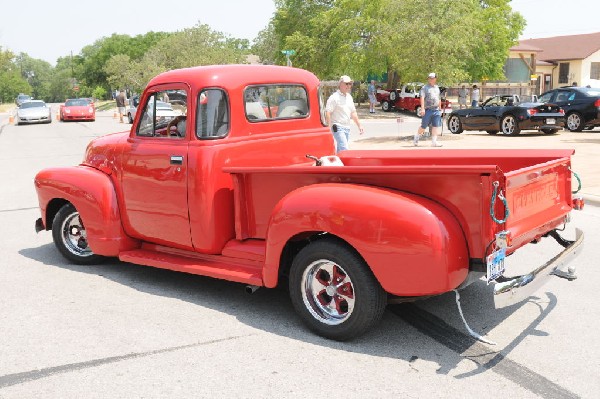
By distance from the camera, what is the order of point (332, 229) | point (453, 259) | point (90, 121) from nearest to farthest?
point (453, 259) < point (332, 229) < point (90, 121)

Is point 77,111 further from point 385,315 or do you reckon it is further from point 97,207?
point 385,315

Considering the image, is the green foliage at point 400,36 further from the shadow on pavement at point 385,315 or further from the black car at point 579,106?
the shadow on pavement at point 385,315

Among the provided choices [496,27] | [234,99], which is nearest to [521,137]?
[234,99]

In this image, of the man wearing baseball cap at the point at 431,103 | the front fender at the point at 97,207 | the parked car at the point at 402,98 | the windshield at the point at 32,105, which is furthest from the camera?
the windshield at the point at 32,105

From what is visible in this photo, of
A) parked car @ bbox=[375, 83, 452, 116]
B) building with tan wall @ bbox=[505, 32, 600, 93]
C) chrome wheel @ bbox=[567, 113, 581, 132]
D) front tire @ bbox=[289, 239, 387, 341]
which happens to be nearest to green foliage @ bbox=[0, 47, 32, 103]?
building with tan wall @ bbox=[505, 32, 600, 93]

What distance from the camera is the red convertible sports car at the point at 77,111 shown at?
117 feet

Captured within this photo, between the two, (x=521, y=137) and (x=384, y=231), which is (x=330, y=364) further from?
Answer: (x=521, y=137)

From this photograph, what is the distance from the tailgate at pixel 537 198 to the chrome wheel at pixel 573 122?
1725cm

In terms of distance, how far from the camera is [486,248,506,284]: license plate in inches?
142

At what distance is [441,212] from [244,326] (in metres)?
1.71

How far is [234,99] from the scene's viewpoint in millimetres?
5164

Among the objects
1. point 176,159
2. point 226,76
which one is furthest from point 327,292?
point 226,76

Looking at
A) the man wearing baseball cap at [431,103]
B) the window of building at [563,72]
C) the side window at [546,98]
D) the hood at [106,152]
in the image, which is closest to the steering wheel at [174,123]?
the hood at [106,152]

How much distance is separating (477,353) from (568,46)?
66.9m
